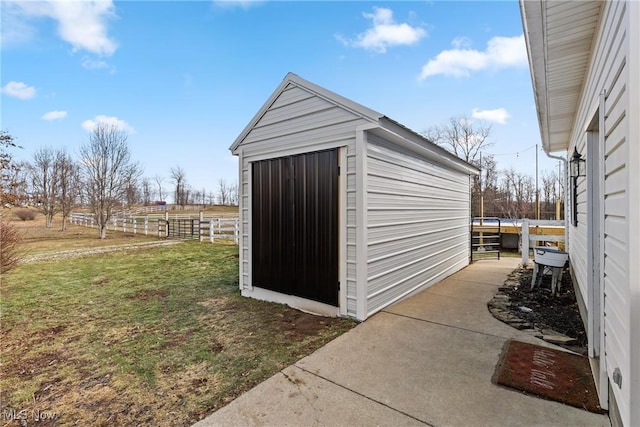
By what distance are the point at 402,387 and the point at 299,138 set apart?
3.43 metres

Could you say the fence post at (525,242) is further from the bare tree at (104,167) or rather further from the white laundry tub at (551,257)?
the bare tree at (104,167)

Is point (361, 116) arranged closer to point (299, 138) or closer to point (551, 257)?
point (299, 138)

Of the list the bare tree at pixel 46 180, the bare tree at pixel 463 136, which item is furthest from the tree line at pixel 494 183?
the bare tree at pixel 46 180

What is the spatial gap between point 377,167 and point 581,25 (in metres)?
2.36

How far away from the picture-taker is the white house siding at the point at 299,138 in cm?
390

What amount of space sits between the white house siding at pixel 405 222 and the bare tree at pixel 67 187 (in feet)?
67.3

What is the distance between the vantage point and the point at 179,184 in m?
44.9

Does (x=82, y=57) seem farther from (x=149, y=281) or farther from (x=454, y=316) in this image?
(x=454, y=316)

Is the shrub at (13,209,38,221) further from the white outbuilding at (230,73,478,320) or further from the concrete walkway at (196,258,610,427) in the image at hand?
the concrete walkway at (196,258,610,427)

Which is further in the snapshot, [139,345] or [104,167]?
[104,167]

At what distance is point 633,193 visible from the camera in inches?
54.6

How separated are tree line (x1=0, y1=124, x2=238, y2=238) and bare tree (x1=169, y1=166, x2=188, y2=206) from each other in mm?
22659

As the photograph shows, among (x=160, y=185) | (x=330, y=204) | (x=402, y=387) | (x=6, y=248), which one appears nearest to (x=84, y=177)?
(x=6, y=248)

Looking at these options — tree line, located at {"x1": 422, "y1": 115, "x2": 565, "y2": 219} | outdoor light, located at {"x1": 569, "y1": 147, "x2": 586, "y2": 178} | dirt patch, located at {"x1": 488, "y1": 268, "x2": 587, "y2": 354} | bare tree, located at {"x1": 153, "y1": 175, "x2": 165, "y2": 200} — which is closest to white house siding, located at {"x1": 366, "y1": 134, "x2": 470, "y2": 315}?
dirt patch, located at {"x1": 488, "y1": 268, "x2": 587, "y2": 354}
